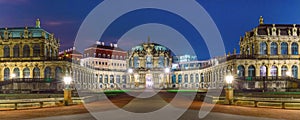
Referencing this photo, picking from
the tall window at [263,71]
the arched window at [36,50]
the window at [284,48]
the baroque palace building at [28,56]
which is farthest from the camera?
the arched window at [36,50]

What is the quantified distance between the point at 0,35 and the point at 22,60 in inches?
449

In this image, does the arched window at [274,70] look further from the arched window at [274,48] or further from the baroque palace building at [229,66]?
the arched window at [274,48]

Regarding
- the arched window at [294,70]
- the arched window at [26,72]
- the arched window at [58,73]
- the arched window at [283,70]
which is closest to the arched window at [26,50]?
the arched window at [26,72]

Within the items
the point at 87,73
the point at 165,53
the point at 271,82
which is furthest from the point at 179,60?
the point at 271,82

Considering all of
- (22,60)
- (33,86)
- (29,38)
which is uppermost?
(29,38)

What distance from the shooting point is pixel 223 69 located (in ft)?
322

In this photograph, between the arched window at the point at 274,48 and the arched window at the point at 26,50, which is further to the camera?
the arched window at the point at 26,50

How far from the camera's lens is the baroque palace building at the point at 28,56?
9238cm

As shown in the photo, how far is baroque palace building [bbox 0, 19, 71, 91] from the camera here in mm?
92375

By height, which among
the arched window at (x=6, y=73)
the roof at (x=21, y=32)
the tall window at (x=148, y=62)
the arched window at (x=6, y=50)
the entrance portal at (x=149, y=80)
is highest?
the roof at (x=21, y=32)

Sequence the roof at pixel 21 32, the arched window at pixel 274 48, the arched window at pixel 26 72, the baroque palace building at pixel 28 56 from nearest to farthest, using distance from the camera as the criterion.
Answer: the baroque palace building at pixel 28 56, the arched window at pixel 26 72, the arched window at pixel 274 48, the roof at pixel 21 32

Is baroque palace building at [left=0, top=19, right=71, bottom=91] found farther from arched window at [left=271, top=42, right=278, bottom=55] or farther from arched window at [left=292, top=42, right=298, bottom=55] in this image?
arched window at [left=292, top=42, right=298, bottom=55]

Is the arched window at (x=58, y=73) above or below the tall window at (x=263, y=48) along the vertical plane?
below

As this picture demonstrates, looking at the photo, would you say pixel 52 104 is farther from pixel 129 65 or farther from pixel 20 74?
pixel 129 65
